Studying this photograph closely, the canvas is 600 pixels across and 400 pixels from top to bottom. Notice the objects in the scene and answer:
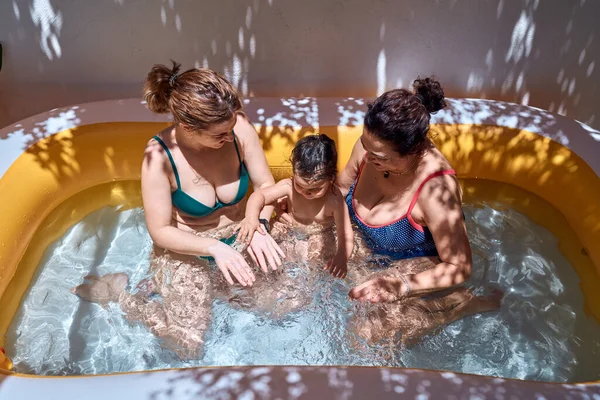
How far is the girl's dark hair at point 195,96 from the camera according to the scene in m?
2.40

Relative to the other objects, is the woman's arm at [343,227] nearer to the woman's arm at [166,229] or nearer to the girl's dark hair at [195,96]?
the woman's arm at [166,229]

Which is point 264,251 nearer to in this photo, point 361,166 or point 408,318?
point 361,166

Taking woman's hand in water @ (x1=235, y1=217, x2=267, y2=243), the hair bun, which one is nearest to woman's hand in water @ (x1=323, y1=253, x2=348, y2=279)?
woman's hand in water @ (x1=235, y1=217, x2=267, y2=243)

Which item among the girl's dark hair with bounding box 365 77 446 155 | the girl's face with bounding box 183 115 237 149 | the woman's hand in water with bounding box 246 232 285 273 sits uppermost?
the girl's dark hair with bounding box 365 77 446 155

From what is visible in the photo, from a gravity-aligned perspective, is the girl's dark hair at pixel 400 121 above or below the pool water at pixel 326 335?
above

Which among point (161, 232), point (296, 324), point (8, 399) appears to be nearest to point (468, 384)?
point (296, 324)

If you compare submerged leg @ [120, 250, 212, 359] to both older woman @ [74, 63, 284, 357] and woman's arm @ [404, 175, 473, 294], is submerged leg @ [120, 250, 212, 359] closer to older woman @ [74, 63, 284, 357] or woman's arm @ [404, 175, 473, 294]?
older woman @ [74, 63, 284, 357]

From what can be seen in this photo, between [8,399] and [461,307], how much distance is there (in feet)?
7.50

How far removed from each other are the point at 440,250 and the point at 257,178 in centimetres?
111

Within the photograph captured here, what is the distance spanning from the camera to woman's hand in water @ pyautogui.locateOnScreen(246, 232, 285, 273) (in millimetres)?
2771

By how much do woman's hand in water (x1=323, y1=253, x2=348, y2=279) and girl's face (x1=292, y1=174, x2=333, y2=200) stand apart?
35 centimetres

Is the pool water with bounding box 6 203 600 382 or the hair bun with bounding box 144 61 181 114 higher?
the hair bun with bounding box 144 61 181 114

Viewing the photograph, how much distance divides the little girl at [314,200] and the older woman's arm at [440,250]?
11.9 inches

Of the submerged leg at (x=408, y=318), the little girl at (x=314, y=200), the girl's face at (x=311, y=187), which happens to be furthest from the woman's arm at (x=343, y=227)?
the submerged leg at (x=408, y=318)
